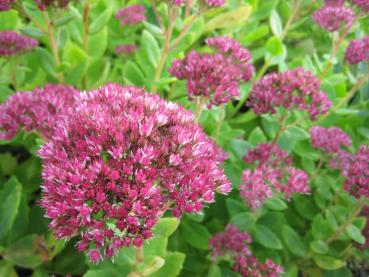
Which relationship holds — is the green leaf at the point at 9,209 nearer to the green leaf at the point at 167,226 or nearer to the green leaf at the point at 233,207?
the green leaf at the point at 167,226

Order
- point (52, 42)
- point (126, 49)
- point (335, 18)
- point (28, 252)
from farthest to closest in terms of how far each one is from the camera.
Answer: point (126, 49) → point (335, 18) → point (52, 42) → point (28, 252)

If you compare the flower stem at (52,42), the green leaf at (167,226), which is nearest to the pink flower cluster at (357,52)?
the green leaf at (167,226)

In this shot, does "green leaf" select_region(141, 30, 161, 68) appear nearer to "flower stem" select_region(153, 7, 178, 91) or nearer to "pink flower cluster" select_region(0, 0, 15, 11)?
"flower stem" select_region(153, 7, 178, 91)

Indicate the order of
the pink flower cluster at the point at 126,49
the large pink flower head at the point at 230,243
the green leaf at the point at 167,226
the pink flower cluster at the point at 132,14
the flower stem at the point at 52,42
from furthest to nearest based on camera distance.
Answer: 1. the pink flower cluster at the point at 126,49
2. the pink flower cluster at the point at 132,14
3. the flower stem at the point at 52,42
4. the large pink flower head at the point at 230,243
5. the green leaf at the point at 167,226

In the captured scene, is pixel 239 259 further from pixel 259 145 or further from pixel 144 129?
pixel 144 129

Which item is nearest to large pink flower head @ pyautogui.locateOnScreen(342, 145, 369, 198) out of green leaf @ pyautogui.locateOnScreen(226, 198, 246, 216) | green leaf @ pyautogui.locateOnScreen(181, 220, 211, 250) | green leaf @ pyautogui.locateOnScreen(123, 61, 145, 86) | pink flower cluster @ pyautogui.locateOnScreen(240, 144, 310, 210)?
pink flower cluster @ pyautogui.locateOnScreen(240, 144, 310, 210)

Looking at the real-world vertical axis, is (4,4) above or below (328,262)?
above

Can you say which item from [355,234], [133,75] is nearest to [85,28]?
[133,75]

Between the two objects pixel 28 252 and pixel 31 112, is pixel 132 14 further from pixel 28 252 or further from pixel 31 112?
pixel 28 252
